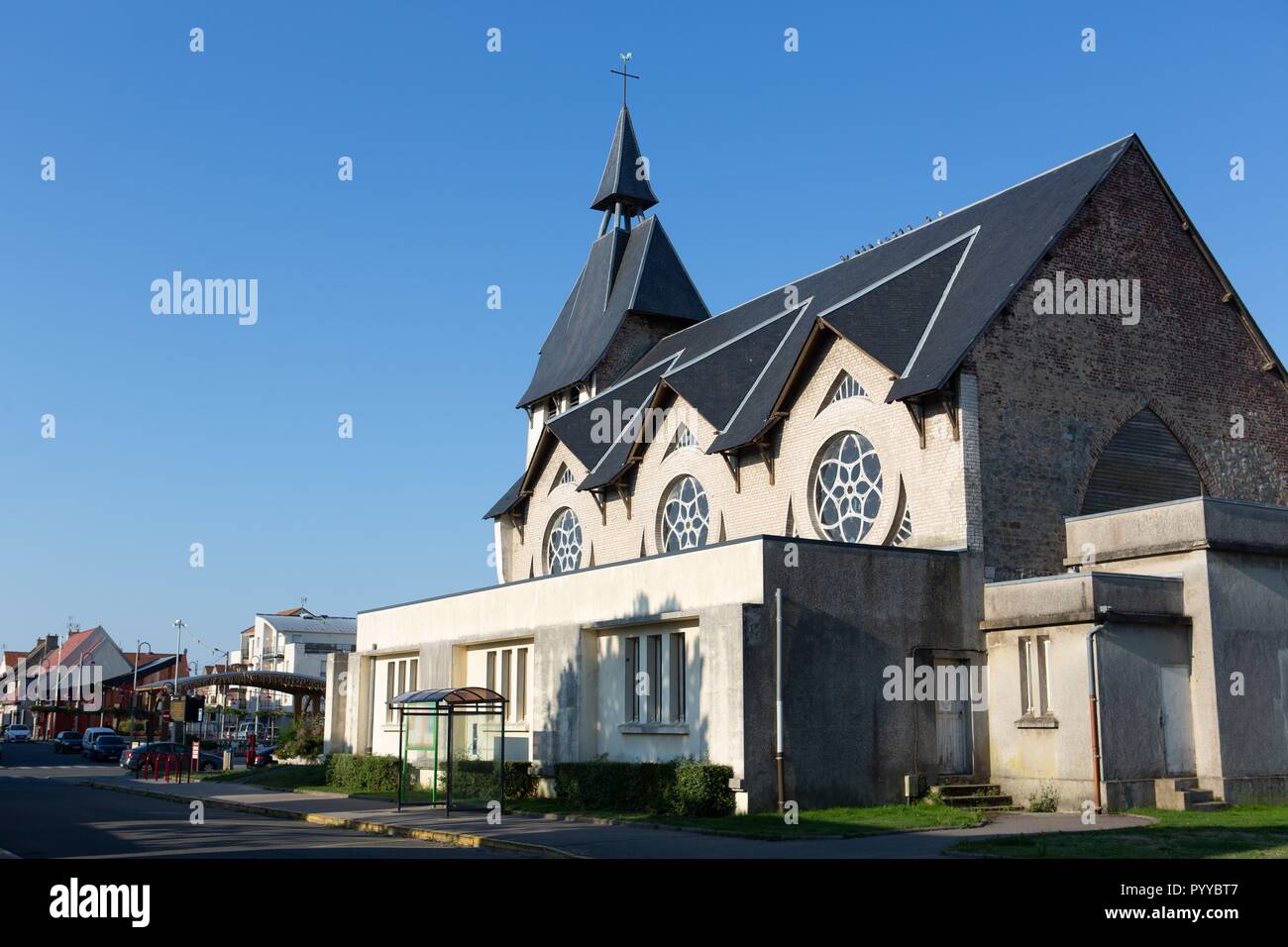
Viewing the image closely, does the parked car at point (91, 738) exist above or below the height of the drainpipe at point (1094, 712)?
below

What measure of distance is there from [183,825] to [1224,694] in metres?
18.9

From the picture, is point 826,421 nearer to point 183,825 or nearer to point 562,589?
point 562,589

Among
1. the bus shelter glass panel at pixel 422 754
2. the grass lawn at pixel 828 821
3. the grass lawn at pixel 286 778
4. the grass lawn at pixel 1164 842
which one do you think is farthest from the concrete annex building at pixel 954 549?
the grass lawn at pixel 1164 842

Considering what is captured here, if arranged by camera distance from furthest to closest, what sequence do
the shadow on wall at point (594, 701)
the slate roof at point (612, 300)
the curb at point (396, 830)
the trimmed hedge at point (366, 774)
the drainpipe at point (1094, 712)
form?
the slate roof at point (612, 300) < the trimmed hedge at point (366, 774) < the shadow on wall at point (594, 701) < the drainpipe at point (1094, 712) < the curb at point (396, 830)

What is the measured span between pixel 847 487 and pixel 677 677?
6647mm

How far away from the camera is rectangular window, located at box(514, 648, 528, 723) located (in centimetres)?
2938

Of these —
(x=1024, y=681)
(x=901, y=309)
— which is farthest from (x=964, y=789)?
(x=901, y=309)

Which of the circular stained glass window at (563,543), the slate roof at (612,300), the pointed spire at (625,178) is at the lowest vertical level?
the circular stained glass window at (563,543)

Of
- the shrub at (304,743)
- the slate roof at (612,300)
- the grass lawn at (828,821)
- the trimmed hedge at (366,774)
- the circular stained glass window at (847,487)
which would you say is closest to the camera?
the grass lawn at (828,821)

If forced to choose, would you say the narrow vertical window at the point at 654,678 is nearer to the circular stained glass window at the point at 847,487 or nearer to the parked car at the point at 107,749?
the circular stained glass window at the point at 847,487

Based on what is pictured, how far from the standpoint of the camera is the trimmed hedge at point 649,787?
2112 centimetres

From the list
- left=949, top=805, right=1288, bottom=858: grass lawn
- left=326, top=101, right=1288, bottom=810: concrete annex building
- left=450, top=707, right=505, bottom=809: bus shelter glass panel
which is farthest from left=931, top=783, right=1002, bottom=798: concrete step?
left=450, top=707, right=505, bottom=809: bus shelter glass panel

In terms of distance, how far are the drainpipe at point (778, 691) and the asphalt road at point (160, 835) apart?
5.85m

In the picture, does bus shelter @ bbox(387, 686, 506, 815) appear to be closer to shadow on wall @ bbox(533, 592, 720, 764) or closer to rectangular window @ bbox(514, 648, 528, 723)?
rectangular window @ bbox(514, 648, 528, 723)
